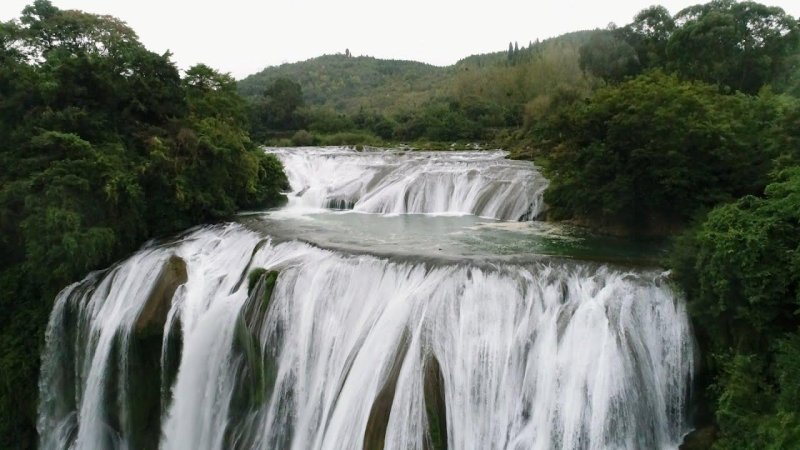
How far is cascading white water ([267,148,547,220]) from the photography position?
17906 mm

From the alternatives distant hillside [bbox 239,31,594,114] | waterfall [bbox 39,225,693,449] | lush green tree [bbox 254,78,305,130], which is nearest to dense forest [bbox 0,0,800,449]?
waterfall [bbox 39,225,693,449]

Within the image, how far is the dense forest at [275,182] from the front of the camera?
814 cm

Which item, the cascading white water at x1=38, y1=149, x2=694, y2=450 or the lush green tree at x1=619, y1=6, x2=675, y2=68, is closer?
the cascading white water at x1=38, y1=149, x2=694, y2=450

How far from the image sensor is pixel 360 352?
31.4 feet

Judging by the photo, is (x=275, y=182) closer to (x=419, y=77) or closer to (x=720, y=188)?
(x=720, y=188)

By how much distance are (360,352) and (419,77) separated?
381ft

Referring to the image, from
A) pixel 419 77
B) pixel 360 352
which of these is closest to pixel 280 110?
pixel 360 352

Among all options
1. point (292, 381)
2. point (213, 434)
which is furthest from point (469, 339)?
point (213, 434)

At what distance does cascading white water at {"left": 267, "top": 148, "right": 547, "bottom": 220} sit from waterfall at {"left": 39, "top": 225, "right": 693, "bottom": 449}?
23.2 ft

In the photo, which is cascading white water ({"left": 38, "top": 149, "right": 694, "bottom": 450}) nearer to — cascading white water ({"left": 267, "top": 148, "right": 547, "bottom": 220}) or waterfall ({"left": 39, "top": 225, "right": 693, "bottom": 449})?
waterfall ({"left": 39, "top": 225, "right": 693, "bottom": 449})

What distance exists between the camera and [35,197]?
13312 millimetres

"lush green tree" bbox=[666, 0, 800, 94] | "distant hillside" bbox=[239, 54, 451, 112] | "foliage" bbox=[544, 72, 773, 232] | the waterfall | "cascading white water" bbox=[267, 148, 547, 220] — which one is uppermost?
"distant hillside" bbox=[239, 54, 451, 112]

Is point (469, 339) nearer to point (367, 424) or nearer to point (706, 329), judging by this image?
point (367, 424)

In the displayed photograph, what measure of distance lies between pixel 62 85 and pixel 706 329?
16672 millimetres
